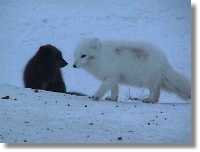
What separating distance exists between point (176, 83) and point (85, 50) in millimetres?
486

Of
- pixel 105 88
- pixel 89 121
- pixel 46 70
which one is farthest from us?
pixel 46 70

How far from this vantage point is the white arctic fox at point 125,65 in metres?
3.06

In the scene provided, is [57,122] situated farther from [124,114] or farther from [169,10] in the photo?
[169,10]

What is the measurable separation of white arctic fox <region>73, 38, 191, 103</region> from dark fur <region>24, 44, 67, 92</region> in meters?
0.11

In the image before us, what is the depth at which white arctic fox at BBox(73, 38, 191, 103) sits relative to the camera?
3.06 m

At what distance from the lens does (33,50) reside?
315 cm

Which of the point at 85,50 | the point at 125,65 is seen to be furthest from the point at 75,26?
the point at 125,65

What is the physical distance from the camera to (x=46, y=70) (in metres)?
3.32

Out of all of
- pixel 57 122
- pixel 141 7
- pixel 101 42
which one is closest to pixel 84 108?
pixel 57 122

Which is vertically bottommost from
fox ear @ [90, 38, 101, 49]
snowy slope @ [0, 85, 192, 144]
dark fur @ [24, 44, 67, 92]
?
snowy slope @ [0, 85, 192, 144]

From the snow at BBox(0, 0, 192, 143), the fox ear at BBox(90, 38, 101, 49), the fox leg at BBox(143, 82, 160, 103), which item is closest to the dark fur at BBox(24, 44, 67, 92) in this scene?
the snow at BBox(0, 0, 192, 143)

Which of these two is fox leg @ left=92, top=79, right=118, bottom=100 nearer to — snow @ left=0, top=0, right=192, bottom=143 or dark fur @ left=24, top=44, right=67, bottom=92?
snow @ left=0, top=0, right=192, bottom=143

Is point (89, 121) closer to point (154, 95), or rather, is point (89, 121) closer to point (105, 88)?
point (105, 88)

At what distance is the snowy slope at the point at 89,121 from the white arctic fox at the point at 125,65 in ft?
0.30
